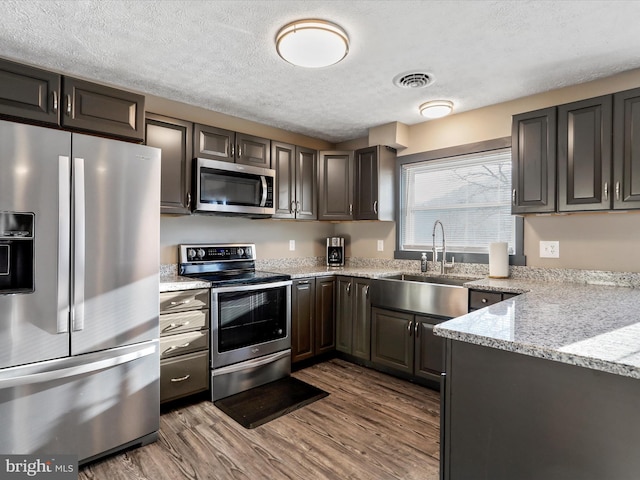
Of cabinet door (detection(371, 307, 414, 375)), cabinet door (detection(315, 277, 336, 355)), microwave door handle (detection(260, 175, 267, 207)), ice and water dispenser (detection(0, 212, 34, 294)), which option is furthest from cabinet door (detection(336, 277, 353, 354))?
ice and water dispenser (detection(0, 212, 34, 294))

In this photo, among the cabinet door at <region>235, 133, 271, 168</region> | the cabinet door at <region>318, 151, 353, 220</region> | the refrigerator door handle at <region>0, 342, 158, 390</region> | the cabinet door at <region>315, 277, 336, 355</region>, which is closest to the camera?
the refrigerator door handle at <region>0, 342, 158, 390</region>

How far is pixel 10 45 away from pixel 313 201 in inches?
102

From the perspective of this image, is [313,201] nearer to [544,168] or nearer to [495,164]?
[495,164]

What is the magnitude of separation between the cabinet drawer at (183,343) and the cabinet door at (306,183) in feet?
5.15

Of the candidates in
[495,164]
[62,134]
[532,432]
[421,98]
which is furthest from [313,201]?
[532,432]

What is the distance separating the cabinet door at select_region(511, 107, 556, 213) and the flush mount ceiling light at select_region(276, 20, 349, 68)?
4.86 feet

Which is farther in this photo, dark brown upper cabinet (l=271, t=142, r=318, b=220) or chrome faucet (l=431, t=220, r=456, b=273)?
dark brown upper cabinet (l=271, t=142, r=318, b=220)

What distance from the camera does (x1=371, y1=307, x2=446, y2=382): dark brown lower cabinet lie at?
288 cm

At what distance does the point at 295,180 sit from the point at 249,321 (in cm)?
151

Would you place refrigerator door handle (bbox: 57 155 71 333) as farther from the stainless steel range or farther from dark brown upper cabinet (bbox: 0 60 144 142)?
the stainless steel range

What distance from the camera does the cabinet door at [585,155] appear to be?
7.65 ft

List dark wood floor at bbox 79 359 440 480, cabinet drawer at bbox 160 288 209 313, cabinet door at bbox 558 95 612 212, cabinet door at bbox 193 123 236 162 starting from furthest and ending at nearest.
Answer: cabinet door at bbox 193 123 236 162 < cabinet drawer at bbox 160 288 209 313 < cabinet door at bbox 558 95 612 212 < dark wood floor at bbox 79 359 440 480

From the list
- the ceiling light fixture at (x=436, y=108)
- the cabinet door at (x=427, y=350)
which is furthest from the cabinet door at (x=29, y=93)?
the cabinet door at (x=427, y=350)

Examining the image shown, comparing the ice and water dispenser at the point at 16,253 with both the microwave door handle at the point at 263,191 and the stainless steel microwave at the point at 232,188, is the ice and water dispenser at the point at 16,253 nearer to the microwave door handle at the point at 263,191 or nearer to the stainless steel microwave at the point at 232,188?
the stainless steel microwave at the point at 232,188
